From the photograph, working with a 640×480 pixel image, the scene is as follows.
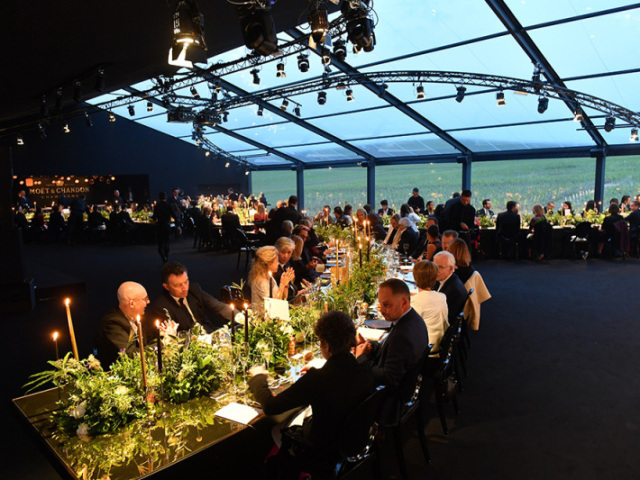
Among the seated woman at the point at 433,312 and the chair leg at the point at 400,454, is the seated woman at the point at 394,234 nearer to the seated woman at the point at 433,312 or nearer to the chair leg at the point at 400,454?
the seated woman at the point at 433,312

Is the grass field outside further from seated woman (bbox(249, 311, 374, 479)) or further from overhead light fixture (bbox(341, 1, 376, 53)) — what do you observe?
seated woman (bbox(249, 311, 374, 479))

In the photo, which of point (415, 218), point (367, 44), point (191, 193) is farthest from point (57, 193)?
point (367, 44)

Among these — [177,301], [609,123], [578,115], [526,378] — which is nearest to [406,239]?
[526,378]

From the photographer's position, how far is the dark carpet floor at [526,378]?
9.40 ft

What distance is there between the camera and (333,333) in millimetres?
2166

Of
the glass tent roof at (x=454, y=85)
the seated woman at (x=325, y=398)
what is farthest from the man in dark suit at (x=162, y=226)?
the seated woman at (x=325, y=398)

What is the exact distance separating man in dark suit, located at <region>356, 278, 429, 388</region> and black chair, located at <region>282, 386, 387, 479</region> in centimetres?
42

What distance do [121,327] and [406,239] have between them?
15.8 ft

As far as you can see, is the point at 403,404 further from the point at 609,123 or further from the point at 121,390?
the point at 609,123

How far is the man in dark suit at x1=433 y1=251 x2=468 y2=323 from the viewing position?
3.98 meters

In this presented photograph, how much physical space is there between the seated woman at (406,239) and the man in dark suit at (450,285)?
2686 mm

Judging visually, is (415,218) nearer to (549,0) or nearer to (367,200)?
(549,0)

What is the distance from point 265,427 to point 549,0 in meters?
7.64

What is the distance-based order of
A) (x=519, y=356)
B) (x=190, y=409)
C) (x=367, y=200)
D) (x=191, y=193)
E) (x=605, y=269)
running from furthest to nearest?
(x=191, y=193)
(x=367, y=200)
(x=605, y=269)
(x=519, y=356)
(x=190, y=409)
